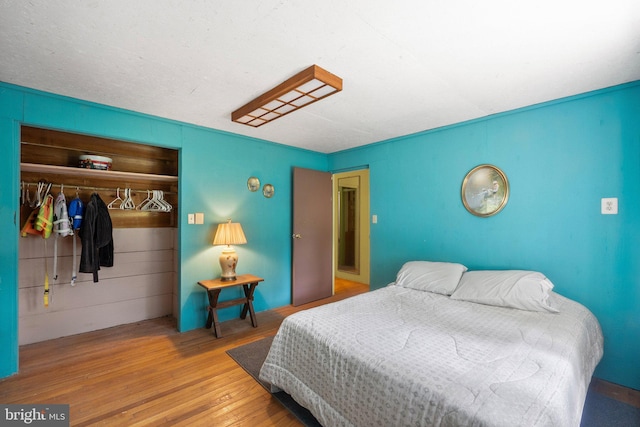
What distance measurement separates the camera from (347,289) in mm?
5074

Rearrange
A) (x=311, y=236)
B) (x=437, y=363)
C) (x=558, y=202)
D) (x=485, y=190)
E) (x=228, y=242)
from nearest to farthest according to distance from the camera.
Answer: (x=437, y=363)
(x=558, y=202)
(x=485, y=190)
(x=228, y=242)
(x=311, y=236)

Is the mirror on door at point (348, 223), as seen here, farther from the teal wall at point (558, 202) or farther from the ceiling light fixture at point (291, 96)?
the ceiling light fixture at point (291, 96)

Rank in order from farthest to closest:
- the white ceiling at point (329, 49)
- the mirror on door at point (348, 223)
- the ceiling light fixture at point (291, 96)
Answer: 1. the mirror on door at point (348, 223)
2. the ceiling light fixture at point (291, 96)
3. the white ceiling at point (329, 49)

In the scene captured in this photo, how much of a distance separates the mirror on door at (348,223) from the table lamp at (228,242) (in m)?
3.13

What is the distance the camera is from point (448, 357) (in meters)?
1.50

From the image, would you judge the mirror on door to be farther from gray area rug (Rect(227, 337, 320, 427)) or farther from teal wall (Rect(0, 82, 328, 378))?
gray area rug (Rect(227, 337, 320, 427))

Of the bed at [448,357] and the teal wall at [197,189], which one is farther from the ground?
the teal wall at [197,189]

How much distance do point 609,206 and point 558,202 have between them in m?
0.32

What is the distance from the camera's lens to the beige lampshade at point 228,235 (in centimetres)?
323

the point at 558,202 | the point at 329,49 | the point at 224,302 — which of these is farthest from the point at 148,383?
the point at 558,202

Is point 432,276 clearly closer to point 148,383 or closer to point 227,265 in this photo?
point 227,265

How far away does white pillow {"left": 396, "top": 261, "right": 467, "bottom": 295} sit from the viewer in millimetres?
2741

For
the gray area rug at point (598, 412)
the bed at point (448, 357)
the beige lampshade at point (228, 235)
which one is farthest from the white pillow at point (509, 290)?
the beige lampshade at point (228, 235)

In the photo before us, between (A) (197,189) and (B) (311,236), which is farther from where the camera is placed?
(B) (311,236)
